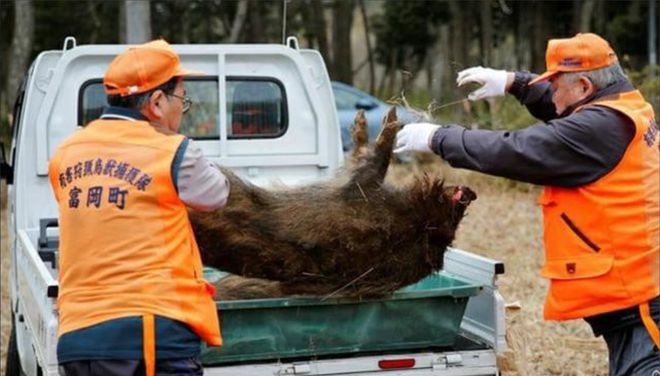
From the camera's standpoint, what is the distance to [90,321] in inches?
161

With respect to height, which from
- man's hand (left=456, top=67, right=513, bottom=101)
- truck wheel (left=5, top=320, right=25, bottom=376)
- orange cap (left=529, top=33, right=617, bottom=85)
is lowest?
truck wheel (left=5, top=320, right=25, bottom=376)

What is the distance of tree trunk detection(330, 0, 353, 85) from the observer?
109 feet

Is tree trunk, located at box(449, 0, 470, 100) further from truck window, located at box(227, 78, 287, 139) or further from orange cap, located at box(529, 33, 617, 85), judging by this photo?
orange cap, located at box(529, 33, 617, 85)

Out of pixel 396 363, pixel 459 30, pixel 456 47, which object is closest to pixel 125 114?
pixel 396 363

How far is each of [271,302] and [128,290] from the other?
0.91m

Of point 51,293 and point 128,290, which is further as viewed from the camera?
point 51,293

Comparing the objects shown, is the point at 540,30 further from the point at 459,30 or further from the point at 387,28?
the point at 387,28

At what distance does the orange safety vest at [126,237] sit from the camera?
13.4 feet

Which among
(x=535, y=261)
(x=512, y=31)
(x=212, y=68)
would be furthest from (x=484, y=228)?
(x=512, y=31)

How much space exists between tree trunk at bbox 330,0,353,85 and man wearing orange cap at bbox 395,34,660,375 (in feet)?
91.3

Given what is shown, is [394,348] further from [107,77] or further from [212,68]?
[212,68]

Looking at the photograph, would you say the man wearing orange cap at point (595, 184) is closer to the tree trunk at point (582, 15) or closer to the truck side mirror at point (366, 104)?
the truck side mirror at point (366, 104)

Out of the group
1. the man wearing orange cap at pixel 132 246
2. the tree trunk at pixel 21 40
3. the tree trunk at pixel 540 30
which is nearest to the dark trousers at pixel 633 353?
the man wearing orange cap at pixel 132 246

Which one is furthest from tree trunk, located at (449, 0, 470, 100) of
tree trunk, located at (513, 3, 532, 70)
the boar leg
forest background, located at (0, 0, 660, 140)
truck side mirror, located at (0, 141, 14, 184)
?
the boar leg
